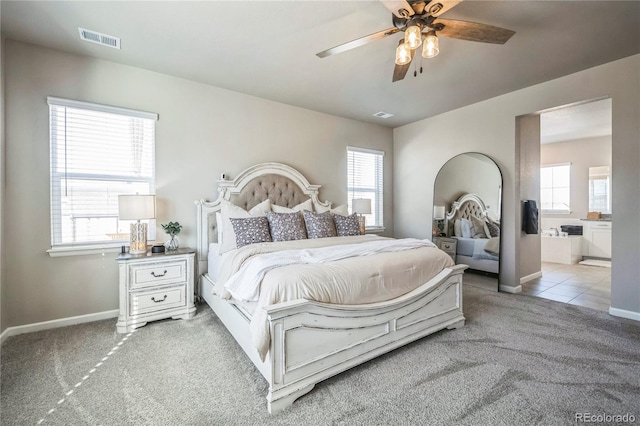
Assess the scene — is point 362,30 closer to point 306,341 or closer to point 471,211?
point 306,341

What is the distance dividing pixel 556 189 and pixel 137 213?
29.0 feet

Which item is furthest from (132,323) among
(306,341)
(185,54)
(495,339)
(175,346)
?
(495,339)

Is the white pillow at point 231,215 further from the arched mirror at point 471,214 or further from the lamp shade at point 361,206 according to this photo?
the arched mirror at point 471,214

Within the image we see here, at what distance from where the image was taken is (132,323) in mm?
2658

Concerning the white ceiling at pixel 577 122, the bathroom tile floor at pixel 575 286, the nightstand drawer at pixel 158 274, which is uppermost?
the white ceiling at pixel 577 122

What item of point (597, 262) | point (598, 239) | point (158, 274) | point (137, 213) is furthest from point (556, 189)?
point (137, 213)

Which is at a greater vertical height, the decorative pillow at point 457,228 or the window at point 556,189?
the window at point 556,189

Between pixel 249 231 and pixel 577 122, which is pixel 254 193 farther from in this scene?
pixel 577 122

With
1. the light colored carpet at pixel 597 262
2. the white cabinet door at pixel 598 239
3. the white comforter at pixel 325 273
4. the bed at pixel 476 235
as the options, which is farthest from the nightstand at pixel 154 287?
the white cabinet door at pixel 598 239

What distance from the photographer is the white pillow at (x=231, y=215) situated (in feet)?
9.91

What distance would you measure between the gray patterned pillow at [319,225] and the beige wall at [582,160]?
6.51 m

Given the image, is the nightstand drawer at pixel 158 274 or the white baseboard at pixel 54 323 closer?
the white baseboard at pixel 54 323

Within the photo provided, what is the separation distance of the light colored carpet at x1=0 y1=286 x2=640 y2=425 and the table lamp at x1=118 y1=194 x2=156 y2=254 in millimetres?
830

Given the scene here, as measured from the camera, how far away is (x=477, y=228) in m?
4.24
